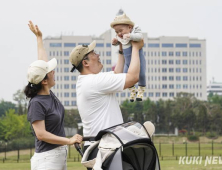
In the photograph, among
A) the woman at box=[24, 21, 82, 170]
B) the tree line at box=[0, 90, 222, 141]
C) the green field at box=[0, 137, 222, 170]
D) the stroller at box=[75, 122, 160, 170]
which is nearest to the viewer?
the stroller at box=[75, 122, 160, 170]

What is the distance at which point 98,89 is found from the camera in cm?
479

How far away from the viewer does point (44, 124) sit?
16.5 feet

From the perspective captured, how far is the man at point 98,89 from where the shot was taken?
15.6 ft

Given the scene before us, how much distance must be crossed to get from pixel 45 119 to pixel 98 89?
0.66 m

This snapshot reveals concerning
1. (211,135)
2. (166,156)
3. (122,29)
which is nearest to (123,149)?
(122,29)

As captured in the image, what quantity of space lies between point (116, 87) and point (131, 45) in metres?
0.61

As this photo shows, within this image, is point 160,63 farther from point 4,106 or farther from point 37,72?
point 37,72

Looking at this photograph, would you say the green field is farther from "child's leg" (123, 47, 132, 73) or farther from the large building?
the large building

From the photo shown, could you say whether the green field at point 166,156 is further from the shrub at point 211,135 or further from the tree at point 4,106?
the tree at point 4,106

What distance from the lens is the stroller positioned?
437 cm

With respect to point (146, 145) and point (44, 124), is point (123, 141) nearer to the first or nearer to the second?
point (146, 145)

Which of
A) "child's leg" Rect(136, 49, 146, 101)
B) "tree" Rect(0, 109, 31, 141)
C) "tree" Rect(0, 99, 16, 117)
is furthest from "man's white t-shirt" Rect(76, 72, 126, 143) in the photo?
"tree" Rect(0, 99, 16, 117)

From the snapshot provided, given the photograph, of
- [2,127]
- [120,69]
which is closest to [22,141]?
[2,127]

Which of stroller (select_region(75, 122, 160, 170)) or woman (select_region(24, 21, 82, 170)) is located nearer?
stroller (select_region(75, 122, 160, 170))
